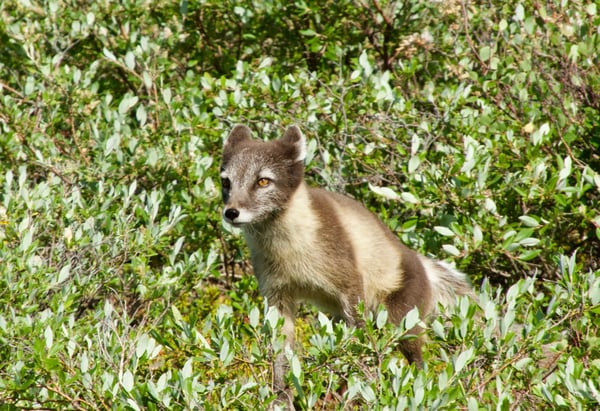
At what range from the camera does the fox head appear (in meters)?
5.36

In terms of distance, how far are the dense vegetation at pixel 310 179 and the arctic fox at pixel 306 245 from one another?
297mm

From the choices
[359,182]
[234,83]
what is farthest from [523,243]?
[234,83]

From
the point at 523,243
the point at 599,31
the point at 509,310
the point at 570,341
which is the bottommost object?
the point at 570,341

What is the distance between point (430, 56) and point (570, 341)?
3.94 m

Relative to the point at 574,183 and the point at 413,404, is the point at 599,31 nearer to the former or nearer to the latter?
the point at 574,183

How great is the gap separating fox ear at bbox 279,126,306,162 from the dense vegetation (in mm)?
721

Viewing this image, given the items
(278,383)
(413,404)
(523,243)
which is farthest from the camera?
(523,243)

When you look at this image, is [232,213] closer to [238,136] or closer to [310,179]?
[238,136]

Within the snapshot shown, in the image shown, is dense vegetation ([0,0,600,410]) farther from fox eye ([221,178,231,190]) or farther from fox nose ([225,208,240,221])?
fox eye ([221,178,231,190])

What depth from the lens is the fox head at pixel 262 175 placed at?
17.6ft

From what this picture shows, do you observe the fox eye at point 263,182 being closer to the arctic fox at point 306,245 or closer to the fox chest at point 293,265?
the arctic fox at point 306,245

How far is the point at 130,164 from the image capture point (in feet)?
22.3

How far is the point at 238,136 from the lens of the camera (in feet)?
19.3

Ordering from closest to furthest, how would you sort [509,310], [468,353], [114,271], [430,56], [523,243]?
[468,353], [509,310], [523,243], [114,271], [430,56]
